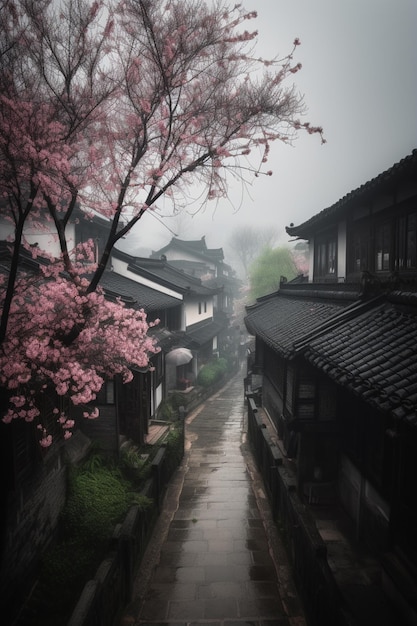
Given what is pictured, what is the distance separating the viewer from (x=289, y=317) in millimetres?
15469

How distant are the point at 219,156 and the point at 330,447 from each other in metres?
9.69

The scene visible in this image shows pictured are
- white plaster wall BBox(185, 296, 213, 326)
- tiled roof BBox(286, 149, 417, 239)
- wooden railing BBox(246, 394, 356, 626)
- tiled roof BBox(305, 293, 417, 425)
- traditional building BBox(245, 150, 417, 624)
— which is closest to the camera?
tiled roof BBox(305, 293, 417, 425)

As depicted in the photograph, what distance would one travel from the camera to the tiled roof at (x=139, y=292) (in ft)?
63.1

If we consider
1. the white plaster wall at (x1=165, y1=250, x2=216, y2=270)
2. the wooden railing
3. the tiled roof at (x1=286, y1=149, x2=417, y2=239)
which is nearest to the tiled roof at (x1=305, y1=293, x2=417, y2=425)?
the tiled roof at (x1=286, y1=149, x2=417, y2=239)

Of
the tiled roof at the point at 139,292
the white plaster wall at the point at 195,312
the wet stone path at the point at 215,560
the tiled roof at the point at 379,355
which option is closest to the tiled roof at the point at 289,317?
the tiled roof at the point at 379,355

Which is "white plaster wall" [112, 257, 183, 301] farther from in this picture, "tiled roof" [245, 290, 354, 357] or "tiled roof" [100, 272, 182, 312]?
"tiled roof" [245, 290, 354, 357]

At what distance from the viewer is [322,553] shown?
7461 mm

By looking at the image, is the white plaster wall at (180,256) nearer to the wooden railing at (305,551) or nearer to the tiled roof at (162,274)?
the tiled roof at (162,274)

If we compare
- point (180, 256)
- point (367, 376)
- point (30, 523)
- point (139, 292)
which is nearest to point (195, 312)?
point (139, 292)

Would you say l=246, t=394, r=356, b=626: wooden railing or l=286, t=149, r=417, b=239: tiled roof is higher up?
l=286, t=149, r=417, b=239: tiled roof

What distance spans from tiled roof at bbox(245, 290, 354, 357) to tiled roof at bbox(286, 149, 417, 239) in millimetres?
3422

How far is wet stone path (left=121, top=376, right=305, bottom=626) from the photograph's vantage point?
27.0 feet

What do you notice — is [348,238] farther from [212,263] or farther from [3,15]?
[212,263]

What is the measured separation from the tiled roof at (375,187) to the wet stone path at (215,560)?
11.0 metres
